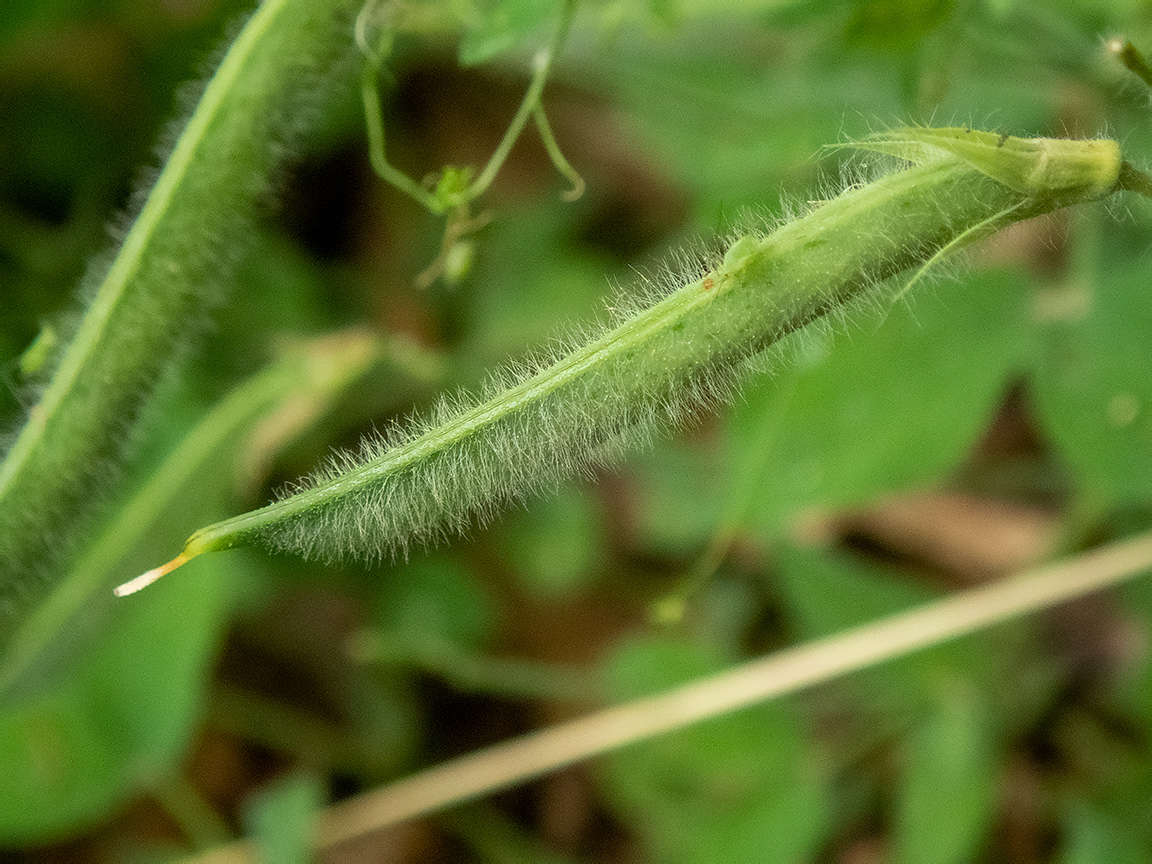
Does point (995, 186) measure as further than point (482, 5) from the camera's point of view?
No

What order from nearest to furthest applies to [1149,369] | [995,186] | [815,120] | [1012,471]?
1. [995,186]
2. [1149,369]
3. [815,120]
4. [1012,471]

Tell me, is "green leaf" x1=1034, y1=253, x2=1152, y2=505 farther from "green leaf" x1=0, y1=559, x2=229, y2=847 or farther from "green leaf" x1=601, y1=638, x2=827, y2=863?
"green leaf" x1=0, y1=559, x2=229, y2=847

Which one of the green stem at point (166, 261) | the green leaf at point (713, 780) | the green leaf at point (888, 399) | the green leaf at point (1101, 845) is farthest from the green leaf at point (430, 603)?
the green leaf at point (1101, 845)

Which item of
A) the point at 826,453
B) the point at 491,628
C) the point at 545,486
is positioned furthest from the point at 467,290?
the point at 545,486

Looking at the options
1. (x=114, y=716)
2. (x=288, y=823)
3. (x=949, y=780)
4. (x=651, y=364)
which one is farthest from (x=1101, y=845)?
(x=114, y=716)

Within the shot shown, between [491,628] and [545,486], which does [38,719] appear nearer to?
[491,628]

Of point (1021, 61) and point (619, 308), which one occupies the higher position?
point (619, 308)
